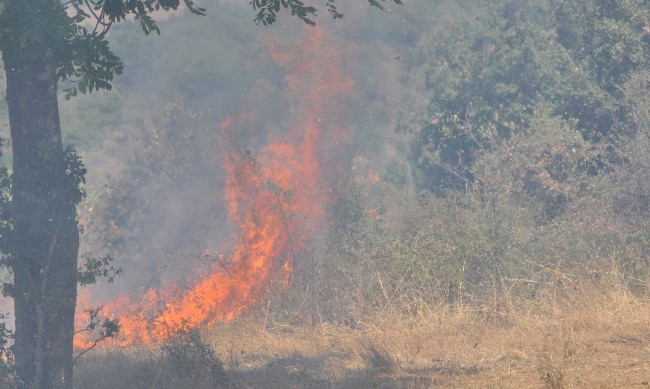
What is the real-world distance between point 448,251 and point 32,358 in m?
8.25

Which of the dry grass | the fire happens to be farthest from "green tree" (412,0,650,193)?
the dry grass

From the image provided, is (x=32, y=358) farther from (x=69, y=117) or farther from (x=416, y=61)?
(x=416, y=61)

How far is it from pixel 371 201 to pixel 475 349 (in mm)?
19474

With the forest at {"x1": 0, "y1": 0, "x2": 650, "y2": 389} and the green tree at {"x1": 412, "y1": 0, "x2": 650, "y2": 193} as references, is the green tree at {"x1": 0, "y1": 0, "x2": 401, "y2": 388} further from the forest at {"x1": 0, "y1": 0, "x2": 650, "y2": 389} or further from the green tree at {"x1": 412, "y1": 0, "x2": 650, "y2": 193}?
the green tree at {"x1": 412, "y1": 0, "x2": 650, "y2": 193}

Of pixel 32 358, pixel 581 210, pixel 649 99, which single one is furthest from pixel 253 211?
pixel 649 99

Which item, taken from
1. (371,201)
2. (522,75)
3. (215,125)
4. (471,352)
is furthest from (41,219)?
(522,75)

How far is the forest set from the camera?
1160cm

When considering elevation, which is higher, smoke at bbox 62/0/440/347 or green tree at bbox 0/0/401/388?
smoke at bbox 62/0/440/347

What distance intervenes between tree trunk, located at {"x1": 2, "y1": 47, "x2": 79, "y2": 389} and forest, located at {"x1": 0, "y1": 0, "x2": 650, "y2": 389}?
38cm

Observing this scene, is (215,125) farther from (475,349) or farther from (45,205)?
(475,349)

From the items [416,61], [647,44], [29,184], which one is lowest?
[29,184]

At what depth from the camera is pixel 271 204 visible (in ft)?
70.8

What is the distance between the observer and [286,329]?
16.4 m

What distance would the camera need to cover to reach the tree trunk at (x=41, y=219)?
1127 cm
